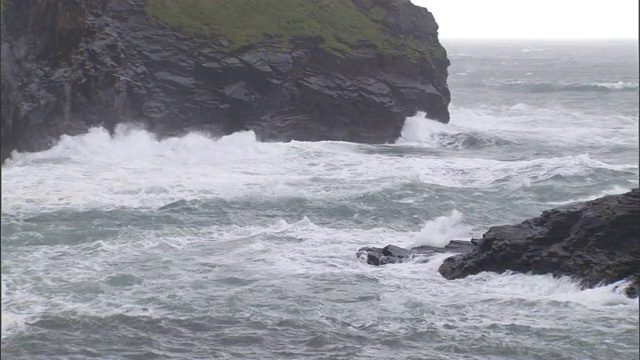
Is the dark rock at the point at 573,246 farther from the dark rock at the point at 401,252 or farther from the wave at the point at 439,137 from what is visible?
the wave at the point at 439,137

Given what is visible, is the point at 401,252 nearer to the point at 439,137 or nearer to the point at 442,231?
Answer: the point at 442,231

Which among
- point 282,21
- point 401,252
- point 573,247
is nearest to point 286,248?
point 401,252

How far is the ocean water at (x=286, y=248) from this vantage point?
16.2 meters

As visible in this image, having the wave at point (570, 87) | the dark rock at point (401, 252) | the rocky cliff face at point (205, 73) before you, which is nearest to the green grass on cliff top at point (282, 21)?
the rocky cliff face at point (205, 73)

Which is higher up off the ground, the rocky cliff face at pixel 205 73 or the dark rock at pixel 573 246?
the rocky cliff face at pixel 205 73

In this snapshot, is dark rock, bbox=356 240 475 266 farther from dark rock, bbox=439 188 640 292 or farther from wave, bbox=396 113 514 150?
wave, bbox=396 113 514 150

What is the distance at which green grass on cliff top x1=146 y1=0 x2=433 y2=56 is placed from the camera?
134 ft

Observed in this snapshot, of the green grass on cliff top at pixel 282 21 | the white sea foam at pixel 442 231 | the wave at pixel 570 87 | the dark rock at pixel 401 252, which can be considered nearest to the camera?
the dark rock at pixel 401 252

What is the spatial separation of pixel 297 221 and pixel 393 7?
2508 centimetres

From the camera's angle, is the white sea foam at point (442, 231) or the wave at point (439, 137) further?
the wave at point (439, 137)

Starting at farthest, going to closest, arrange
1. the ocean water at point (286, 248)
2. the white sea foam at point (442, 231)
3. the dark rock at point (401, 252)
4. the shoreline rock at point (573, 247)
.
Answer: the white sea foam at point (442, 231), the dark rock at point (401, 252), the shoreline rock at point (573, 247), the ocean water at point (286, 248)

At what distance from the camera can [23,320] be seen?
16734mm

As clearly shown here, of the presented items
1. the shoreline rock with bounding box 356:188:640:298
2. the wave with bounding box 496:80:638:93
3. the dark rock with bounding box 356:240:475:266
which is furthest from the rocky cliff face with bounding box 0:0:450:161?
the wave with bounding box 496:80:638:93

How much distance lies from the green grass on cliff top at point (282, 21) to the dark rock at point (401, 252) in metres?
20.3
